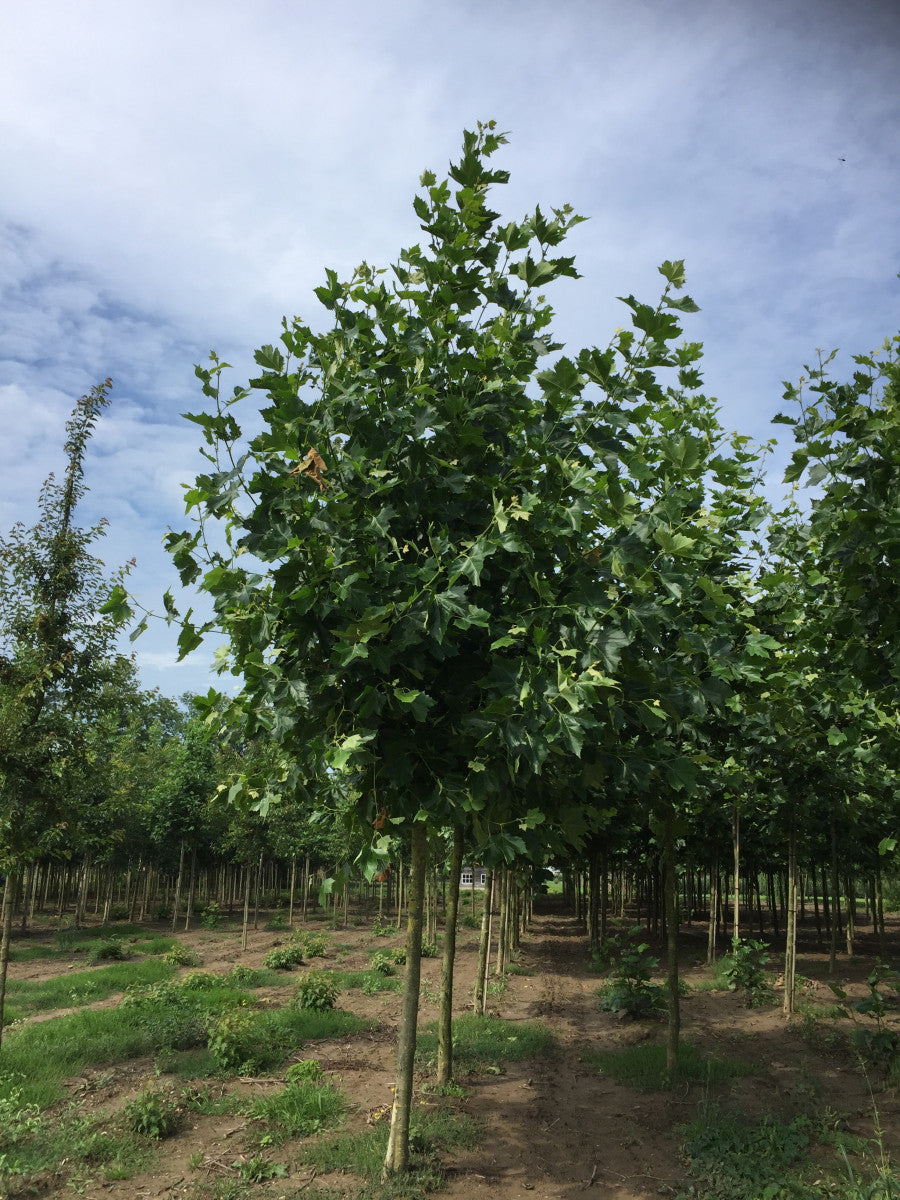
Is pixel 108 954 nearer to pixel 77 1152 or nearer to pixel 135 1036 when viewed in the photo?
pixel 135 1036

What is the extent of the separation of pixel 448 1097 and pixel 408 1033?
310 centimetres

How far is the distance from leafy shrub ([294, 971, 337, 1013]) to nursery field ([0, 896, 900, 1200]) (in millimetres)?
41

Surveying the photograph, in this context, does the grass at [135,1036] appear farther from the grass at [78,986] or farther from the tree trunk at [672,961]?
the tree trunk at [672,961]

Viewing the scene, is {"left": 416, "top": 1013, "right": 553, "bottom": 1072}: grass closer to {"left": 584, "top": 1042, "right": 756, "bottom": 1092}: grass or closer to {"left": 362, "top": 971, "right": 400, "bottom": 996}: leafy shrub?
{"left": 584, "top": 1042, "right": 756, "bottom": 1092}: grass

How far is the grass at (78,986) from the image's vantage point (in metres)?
13.8

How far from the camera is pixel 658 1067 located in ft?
29.2

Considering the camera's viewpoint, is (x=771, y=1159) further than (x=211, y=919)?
No

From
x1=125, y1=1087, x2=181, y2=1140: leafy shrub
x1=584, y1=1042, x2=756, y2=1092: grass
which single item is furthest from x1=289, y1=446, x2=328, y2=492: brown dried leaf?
x1=584, y1=1042, x2=756, y2=1092: grass

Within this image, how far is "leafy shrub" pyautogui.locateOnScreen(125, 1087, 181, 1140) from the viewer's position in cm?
684

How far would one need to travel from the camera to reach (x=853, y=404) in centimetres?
523

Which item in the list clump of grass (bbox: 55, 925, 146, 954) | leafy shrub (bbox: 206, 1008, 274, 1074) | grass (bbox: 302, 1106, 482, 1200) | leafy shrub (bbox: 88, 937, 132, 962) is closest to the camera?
grass (bbox: 302, 1106, 482, 1200)

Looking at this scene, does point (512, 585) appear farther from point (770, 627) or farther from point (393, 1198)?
point (770, 627)

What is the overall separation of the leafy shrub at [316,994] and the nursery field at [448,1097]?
0.13 ft

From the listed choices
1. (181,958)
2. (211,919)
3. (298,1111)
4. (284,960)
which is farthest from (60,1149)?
(211,919)
